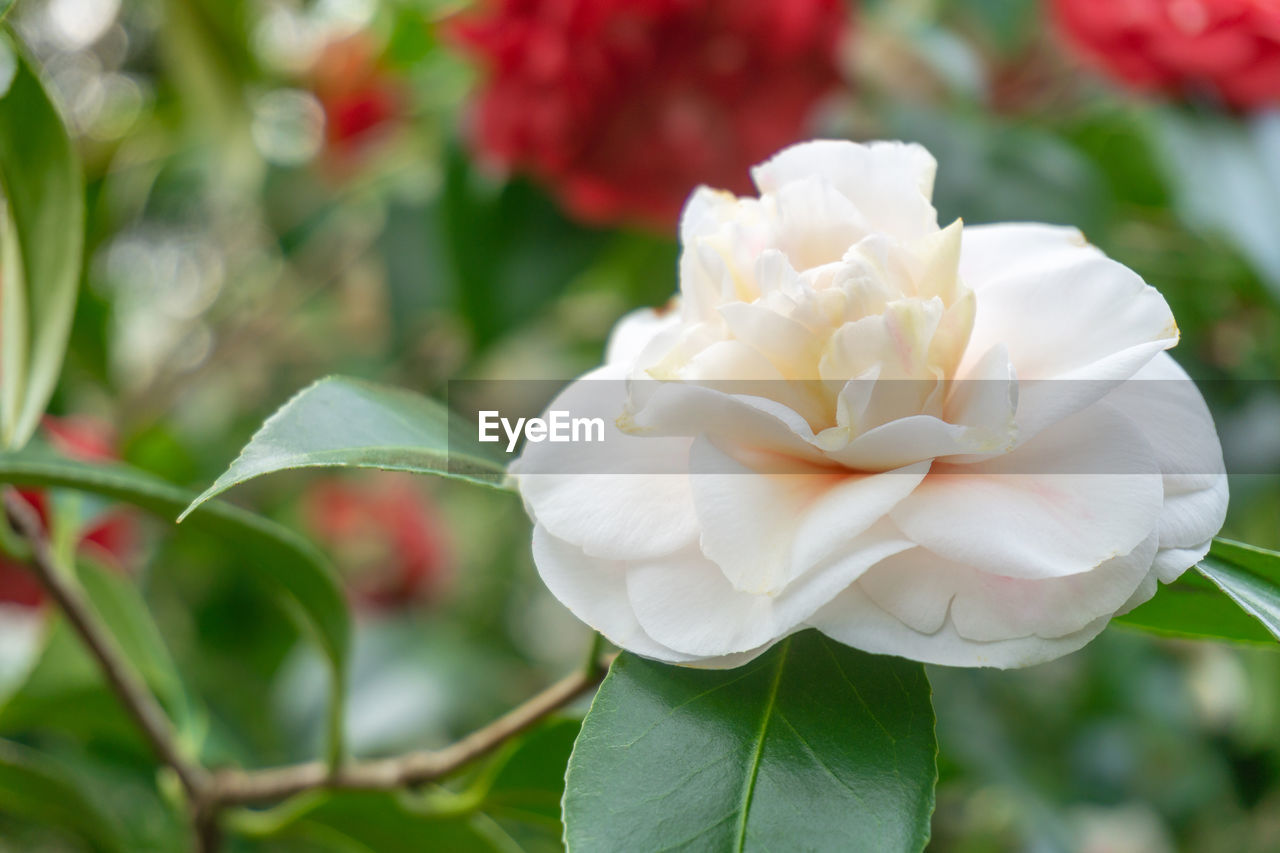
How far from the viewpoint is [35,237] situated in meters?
0.49

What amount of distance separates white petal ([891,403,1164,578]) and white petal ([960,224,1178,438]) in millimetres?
15

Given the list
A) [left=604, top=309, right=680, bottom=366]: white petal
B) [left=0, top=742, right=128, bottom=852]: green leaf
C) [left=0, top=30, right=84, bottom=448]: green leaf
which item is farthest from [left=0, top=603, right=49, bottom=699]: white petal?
[left=604, top=309, right=680, bottom=366]: white petal

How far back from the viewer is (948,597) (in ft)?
0.95

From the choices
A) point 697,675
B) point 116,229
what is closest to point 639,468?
point 697,675

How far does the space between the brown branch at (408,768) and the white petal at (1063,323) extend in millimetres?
176

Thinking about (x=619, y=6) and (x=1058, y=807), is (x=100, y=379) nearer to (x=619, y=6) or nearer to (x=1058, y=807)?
(x=619, y=6)

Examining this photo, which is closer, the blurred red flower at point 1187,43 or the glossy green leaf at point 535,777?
the glossy green leaf at point 535,777

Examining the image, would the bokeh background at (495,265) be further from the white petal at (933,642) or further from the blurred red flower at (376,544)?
the white petal at (933,642)

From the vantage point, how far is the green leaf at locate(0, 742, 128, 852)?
65 centimetres

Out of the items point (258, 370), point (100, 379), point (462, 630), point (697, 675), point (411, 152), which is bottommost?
point (462, 630)

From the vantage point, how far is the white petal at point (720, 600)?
0.28 metres

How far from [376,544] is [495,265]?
651 millimetres

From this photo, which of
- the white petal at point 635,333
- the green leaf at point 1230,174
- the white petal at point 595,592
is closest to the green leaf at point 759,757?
the white petal at point 595,592

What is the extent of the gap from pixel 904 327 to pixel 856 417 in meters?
0.03
